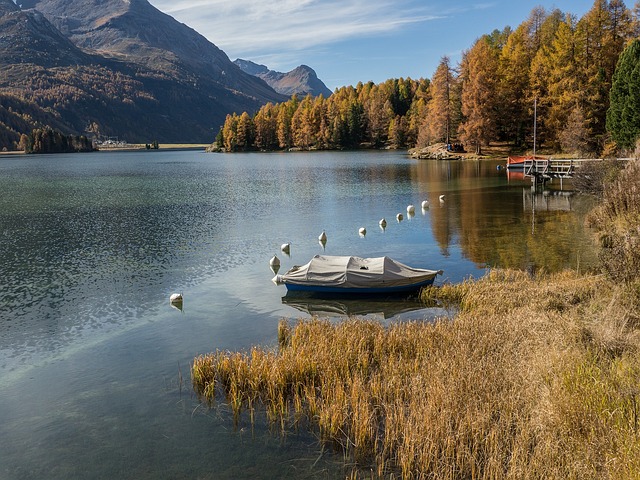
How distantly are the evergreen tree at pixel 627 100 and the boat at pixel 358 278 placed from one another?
158ft

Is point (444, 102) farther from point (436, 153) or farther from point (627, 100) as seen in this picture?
point (627, 100)

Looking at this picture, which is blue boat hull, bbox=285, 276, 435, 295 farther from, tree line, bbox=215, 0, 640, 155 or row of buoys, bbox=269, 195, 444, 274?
tree line, bbox=215, 0, 640, 155

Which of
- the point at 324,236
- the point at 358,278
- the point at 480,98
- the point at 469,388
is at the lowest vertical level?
the point at 469,388

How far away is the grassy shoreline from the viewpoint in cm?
974

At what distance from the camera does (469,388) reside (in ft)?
39.2

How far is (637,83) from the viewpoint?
193 feet

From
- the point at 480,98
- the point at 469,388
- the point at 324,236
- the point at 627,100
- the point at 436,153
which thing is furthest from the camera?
the point at 436,153

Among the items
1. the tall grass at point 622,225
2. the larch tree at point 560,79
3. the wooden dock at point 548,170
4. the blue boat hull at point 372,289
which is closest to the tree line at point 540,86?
Answer: the larch tree at point 560,79

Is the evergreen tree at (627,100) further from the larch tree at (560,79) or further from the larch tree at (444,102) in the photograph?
the larch tree at (444,102)

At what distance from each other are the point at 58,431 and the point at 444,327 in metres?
11.0

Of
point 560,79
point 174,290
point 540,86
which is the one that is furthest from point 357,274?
point 540,86

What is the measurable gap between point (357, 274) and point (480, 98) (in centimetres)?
8318

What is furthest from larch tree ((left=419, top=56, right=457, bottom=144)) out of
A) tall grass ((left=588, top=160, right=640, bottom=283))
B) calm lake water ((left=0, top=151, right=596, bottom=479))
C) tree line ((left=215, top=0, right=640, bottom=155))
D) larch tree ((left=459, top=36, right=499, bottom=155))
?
tall grass ((left=588, top=160, right=640, bottom=283))

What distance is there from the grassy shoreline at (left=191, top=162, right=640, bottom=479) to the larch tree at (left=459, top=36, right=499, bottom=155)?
82.2m
